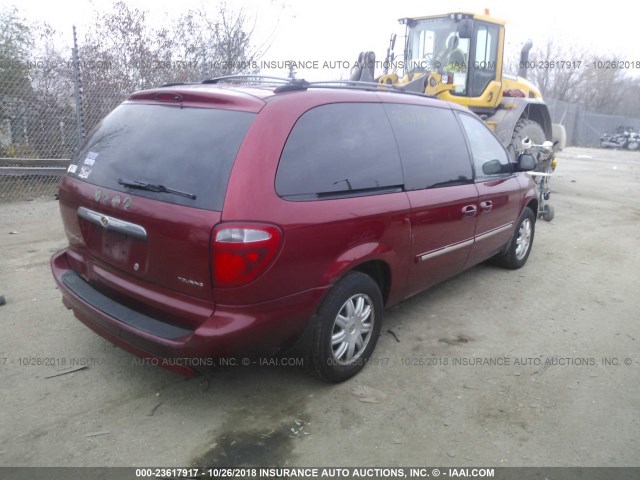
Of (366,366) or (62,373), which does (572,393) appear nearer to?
(366,366)

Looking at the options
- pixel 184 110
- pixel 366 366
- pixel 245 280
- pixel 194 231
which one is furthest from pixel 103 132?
pixel 366 366

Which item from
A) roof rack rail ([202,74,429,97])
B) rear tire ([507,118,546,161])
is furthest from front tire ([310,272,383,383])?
rear tire ([507,118,546,161])

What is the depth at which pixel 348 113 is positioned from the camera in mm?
3170

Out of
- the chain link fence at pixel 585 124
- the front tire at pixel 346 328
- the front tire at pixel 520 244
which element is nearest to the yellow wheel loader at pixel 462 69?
the front tire at pixel 520 244

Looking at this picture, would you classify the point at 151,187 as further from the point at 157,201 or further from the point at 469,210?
the point at 469,210

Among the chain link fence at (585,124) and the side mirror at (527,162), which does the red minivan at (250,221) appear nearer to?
the side mirror at (527,162)

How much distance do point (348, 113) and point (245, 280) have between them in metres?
1.33

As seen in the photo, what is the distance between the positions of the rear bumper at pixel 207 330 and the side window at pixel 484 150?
2.34m

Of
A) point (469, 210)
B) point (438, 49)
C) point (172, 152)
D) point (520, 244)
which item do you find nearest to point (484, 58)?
point (438, 49)

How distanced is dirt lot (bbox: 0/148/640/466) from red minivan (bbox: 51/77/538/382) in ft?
1.23

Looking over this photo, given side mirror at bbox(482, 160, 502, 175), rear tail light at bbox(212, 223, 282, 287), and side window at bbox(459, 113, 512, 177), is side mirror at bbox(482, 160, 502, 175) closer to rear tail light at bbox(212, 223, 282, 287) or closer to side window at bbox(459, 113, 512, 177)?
side window at bbox(459, 113, 512, 177)

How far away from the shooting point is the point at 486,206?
14.5 ft

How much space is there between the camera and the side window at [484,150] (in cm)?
443

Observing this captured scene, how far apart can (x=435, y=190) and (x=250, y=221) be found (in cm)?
179
